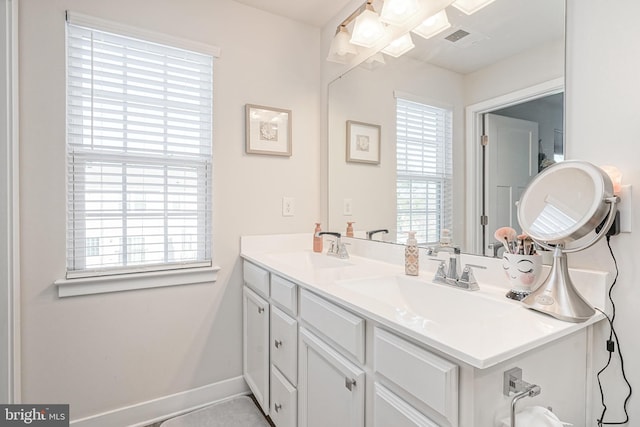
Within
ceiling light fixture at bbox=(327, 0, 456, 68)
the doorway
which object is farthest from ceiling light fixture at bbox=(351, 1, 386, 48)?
the doorway

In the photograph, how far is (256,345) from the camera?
6.08 ft

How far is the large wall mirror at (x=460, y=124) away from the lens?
3.70 ft

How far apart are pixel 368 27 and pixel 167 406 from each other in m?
2.39

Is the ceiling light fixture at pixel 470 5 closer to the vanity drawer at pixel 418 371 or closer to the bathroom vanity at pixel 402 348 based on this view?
the bathroom vanity at pixel 402 348

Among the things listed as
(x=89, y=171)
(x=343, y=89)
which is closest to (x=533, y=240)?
(x=343, y=89)

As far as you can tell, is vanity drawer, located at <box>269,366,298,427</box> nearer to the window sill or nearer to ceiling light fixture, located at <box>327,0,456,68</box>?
the window sill

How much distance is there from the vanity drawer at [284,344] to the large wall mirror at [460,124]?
0.71m

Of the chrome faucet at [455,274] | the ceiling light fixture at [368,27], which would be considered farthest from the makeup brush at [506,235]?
the ceiling light fixture at [368,27]

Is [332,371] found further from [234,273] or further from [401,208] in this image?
[234,273]

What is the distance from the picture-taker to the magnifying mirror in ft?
2.93

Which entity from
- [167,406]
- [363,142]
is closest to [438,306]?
[363,142]

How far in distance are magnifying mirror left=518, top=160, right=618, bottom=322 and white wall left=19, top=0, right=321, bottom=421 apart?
1512mm

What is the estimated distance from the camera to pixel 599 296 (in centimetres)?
96

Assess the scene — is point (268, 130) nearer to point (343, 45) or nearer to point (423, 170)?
point (343, 45)
